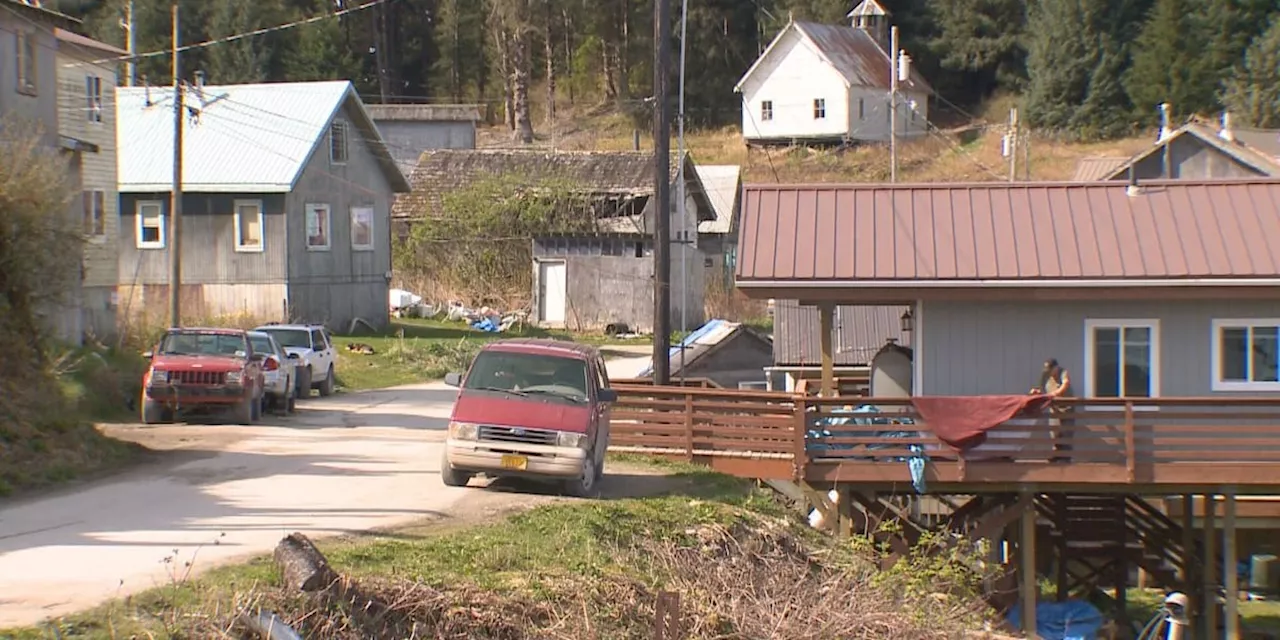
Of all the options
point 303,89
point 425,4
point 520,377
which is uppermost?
point 425,4

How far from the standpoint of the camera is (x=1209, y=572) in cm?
2083

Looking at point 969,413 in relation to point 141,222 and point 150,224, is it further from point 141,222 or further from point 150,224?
point 141,222

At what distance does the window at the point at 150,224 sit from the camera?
44562 millimetres

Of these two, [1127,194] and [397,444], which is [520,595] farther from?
[1127,194]

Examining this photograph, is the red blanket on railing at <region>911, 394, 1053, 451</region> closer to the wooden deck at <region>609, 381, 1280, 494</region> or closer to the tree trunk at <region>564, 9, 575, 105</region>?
the wooden deck at <region>609, 381, 1280, 494</region>

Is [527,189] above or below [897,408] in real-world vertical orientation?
above

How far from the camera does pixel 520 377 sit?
739 inches

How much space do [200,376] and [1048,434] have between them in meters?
13.8

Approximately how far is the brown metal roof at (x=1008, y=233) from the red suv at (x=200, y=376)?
30.3ft

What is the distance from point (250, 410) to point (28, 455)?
781cm

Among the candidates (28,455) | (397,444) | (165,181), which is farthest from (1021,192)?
(165,181)

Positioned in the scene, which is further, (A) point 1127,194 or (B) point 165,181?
(B) point 165,181

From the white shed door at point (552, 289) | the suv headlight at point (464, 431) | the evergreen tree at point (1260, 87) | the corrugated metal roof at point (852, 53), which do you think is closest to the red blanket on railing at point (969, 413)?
the suv headlight at point (464, 431)

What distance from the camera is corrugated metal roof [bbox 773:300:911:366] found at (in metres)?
32.9
